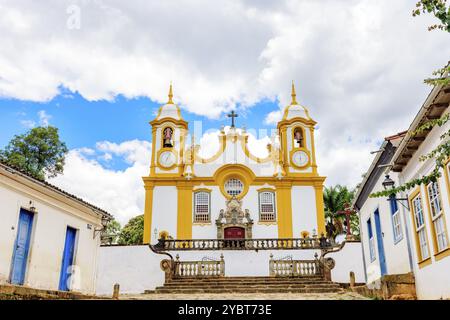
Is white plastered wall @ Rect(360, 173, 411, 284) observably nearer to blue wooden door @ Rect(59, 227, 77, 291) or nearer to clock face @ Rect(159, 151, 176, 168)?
blue wooden door @ Rect(59, 227, 77, 291)

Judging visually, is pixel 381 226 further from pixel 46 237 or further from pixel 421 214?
pixel 46 237

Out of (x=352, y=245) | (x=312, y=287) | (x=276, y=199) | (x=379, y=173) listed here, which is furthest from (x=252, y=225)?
(x=379, y=173)

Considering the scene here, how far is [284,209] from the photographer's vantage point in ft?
75.5

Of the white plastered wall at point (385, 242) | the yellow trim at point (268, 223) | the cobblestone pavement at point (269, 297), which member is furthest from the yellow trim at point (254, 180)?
the cobblestone pavement at point (269, 297)

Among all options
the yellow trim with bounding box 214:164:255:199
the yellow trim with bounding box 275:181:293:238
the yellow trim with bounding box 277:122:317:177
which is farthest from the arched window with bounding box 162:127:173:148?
the yellow trim with bounding box 275:181:293:238

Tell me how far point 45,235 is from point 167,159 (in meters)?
12.7

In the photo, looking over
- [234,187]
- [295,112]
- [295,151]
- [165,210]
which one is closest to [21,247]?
[165,210]

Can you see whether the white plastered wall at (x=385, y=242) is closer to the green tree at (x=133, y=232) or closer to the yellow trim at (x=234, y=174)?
the yellow trim at (x=234, y=174)

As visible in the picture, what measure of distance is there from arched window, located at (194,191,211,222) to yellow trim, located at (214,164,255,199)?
100 cm

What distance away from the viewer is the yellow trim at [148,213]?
73.3 feet

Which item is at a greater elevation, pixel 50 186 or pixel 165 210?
pixel 165 210

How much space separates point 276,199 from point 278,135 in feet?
14.7

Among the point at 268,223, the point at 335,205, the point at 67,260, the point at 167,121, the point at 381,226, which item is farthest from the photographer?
the point at 335,205

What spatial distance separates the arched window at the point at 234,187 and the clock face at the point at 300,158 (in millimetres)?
3290
